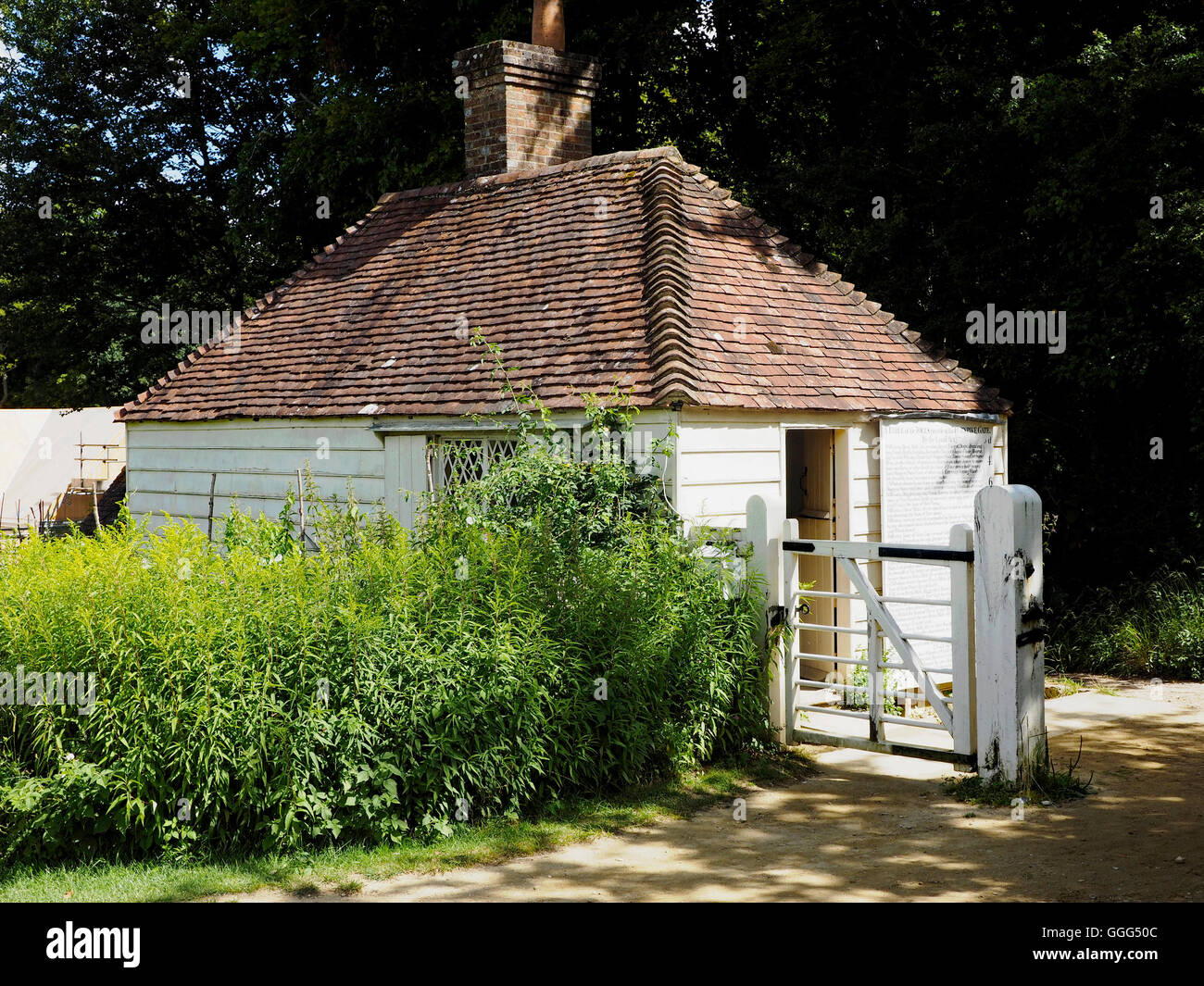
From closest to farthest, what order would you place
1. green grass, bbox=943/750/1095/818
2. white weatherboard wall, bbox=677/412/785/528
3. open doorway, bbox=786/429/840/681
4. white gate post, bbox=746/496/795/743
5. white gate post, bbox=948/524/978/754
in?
green grass, bbox=943/750/1095/818, white gate post, bbox=948/524/978/754, white gate post, bbox=746/496/795/743, white weatherboard wall, bbox=677/412/785/528, open doorway, bbox=786/429/840/681

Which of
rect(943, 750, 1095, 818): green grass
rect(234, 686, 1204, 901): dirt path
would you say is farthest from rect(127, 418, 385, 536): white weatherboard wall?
rect(943, 750, 1095, 818): green grass

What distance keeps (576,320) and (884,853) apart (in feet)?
19.5

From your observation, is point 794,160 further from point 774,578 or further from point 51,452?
point 51,452

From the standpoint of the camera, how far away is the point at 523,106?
14.2 meters

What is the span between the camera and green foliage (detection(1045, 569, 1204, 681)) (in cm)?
1222

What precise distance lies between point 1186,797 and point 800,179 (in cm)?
1142

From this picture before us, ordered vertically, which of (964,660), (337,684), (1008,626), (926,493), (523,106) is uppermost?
(523,106)

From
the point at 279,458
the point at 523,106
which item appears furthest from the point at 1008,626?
the point at 523,106

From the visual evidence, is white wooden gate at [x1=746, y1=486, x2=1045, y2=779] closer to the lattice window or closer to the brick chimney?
the lattice window

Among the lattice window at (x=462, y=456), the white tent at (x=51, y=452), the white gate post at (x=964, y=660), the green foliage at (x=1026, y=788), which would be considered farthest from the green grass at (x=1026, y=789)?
the white tent at (x=51, y=452)

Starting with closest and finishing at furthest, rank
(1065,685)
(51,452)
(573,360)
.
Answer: (573,360) → (1065,685) → (51,452)

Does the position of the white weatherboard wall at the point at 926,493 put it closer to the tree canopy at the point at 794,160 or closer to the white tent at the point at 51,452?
the tree canopy at the point at 794,160

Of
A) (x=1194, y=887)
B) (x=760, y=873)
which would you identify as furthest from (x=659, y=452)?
(x=1194, y=887)

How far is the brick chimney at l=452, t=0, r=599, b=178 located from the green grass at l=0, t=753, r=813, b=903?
919 cm
